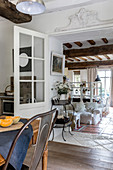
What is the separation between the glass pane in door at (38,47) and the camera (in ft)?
11.6

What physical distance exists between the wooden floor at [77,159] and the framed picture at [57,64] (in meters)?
1.57

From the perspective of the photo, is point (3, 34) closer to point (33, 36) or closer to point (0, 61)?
point (0, 61)

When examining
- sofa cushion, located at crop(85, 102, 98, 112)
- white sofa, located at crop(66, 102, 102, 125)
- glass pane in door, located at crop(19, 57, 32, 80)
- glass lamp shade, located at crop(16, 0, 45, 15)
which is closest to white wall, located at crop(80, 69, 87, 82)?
sofa cushion, located at crop(85, 102, 98, 112)

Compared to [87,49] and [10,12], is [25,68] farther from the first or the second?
[87,49]

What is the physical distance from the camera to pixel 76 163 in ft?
8.04

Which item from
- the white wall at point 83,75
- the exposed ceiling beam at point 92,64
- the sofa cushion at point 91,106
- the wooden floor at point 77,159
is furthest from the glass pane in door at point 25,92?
the white wall at point 83,75

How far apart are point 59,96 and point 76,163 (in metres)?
1.73

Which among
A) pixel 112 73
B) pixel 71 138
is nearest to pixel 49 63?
pixel 71 138

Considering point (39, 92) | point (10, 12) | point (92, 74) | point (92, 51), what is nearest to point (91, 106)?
point (92, 51)

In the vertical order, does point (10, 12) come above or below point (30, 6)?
above

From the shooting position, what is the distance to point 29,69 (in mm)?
3420

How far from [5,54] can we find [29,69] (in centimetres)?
148

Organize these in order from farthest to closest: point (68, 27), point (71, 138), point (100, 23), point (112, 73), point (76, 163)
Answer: point (112, 73)
point (71, 138)
point (68, 27)
point (100, 23)
point (76, 163)

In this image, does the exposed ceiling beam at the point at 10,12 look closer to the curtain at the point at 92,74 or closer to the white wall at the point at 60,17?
the white wall at the point at 60,17
